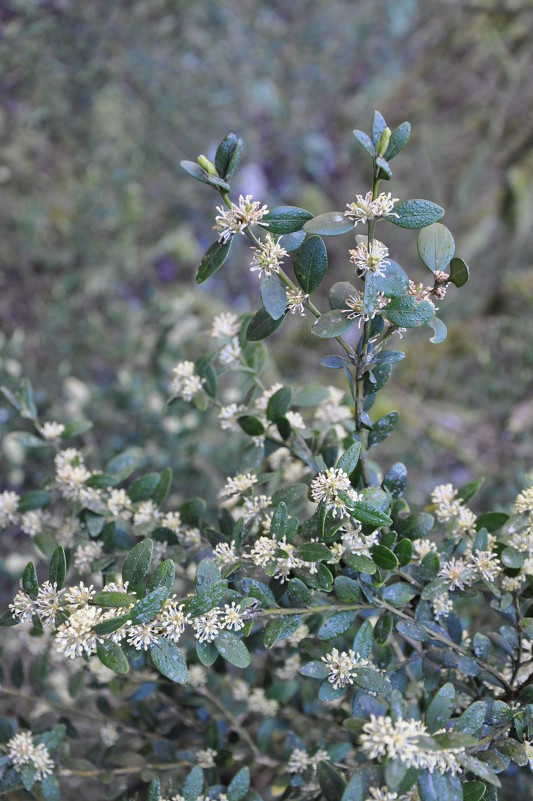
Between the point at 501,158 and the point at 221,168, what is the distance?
2420 millimetres

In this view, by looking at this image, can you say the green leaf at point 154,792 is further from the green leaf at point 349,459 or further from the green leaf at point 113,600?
the green leaf at point 349,459

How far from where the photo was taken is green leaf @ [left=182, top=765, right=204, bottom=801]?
0.65 m

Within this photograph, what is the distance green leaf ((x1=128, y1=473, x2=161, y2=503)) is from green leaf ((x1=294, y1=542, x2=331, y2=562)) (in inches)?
9.7

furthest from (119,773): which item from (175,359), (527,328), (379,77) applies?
(379,77)

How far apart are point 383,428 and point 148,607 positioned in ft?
0.97

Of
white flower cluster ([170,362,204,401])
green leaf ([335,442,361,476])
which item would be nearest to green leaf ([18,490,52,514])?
white flower cluster ([170,362,204,401])

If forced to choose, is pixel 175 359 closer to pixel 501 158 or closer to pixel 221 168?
pixel 221 168

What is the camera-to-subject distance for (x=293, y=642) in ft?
2.42

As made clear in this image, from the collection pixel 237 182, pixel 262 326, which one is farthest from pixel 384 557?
pixel 237 182

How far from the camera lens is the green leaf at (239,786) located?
0.68 m

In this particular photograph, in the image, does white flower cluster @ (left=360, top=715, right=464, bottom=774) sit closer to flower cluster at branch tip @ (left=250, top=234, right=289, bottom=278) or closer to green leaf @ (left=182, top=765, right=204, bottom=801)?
green leaf @ (left=182, top=765, right=204, bottom=801)

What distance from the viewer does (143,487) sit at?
0.81 meters

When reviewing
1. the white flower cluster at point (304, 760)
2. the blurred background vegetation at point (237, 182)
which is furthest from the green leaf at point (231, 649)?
the blurred background vegetation at point (237, 182)

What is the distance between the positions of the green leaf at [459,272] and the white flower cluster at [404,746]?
373mm
